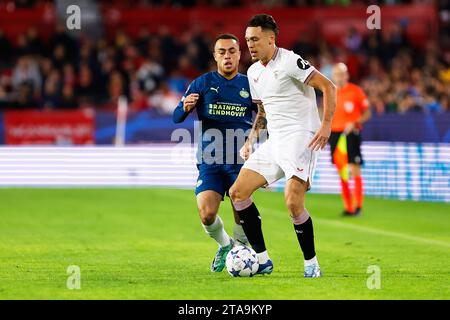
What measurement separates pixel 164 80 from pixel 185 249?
1385 cm

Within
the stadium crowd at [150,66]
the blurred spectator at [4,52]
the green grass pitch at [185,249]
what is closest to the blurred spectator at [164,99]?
the stadium crowd at [150,66]

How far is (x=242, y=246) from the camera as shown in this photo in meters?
9.94

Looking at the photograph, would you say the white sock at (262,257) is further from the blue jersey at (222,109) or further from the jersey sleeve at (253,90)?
the jersey sleeve at (253,90)

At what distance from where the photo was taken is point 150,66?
25703 millimetres

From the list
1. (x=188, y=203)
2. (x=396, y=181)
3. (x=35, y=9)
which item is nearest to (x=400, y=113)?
(x=396, y=181)

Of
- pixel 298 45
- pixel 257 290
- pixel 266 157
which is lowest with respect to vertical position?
pixel 257 290

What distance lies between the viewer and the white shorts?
31.0 ft

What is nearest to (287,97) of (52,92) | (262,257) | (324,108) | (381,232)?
(324,108)

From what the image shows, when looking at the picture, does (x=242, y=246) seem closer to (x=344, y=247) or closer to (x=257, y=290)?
(x=257, y=290)

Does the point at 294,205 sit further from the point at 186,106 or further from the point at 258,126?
the point at 186,106

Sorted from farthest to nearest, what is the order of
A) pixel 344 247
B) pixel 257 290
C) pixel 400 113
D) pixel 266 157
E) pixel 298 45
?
pixel 298 45
pixel 400 113
pixel 344 247
pixel 266 157
pixel 257 290

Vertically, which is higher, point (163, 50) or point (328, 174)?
point (163, 50)

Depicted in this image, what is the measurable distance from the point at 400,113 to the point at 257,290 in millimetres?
12485

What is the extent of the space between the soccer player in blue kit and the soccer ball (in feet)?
1.61
